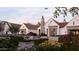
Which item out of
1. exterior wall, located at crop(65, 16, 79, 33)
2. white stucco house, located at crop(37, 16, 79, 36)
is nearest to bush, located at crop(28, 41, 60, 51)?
white stucco house, located at crop(37, 16, 79, 36)

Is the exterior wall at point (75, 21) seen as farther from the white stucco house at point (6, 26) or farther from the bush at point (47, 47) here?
the white stucco house at point (6, 26)

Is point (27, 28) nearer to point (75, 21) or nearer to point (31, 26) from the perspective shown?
point (31, 26)

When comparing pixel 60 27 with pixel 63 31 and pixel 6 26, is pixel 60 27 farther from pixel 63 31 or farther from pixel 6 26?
pixel 6 26

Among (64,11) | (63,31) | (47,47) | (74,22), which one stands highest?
(64,11)

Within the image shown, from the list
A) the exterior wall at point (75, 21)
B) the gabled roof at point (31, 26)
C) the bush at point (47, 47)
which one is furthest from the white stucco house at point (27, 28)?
the exterior wall at point (75, 21)

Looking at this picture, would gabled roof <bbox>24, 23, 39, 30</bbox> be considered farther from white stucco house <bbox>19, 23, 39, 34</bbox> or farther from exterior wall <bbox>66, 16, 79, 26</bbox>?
exterior wall <bbox>66, 16, 79, 26</bbox>

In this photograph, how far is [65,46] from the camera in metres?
4.31

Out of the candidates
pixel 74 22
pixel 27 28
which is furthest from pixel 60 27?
pixel 27 28

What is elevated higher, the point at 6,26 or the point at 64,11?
the point at 64,11

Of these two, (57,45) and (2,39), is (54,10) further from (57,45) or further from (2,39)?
(2,39)

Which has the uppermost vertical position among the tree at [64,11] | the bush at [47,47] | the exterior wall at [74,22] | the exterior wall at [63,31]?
the tree at [64,11]

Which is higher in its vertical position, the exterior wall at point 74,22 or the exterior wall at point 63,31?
the exterior wall at point 74,22

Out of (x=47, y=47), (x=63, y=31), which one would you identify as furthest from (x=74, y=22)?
(x=47, y=47)
